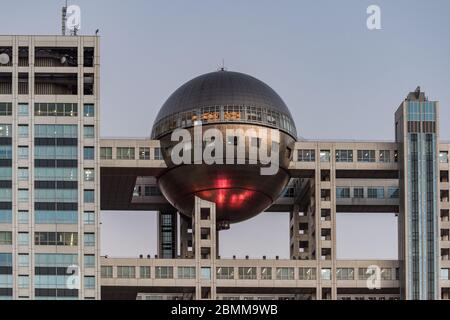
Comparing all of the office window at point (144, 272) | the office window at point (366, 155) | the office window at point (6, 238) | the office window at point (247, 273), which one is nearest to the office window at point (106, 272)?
the office window at point (144, 272)

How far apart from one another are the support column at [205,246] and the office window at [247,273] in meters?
4.22

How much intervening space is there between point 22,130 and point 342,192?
4811 cm

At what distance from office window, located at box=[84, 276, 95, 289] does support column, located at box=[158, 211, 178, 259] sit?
26.5 meters

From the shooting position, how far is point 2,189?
15200 centimetres

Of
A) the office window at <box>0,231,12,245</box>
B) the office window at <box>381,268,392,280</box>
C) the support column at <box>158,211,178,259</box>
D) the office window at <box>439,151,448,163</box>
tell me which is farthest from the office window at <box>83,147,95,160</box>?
the office window at <box>439,151,448,163</box>

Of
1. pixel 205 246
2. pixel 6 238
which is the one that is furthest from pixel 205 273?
pixel 6 238

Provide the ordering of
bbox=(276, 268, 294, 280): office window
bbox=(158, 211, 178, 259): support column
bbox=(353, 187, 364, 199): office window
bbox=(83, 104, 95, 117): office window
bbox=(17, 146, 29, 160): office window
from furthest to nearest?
bbox=(158, 211, 178, 259): support column < bbox=(353, 187, 364, 199): office window < bbox=(276, 268, 294, 280): office window < bbox=(83, 104, 95, 117): office window < bbox=(17, 146, 29, 160): office window

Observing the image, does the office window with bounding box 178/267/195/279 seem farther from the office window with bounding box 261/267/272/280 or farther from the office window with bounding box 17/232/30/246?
the office window with bounding box 17/232/30/246

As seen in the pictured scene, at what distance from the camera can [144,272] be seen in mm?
156250

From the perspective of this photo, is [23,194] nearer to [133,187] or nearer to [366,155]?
Answer: [133,187]

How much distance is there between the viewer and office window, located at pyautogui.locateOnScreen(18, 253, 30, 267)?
486 feet
